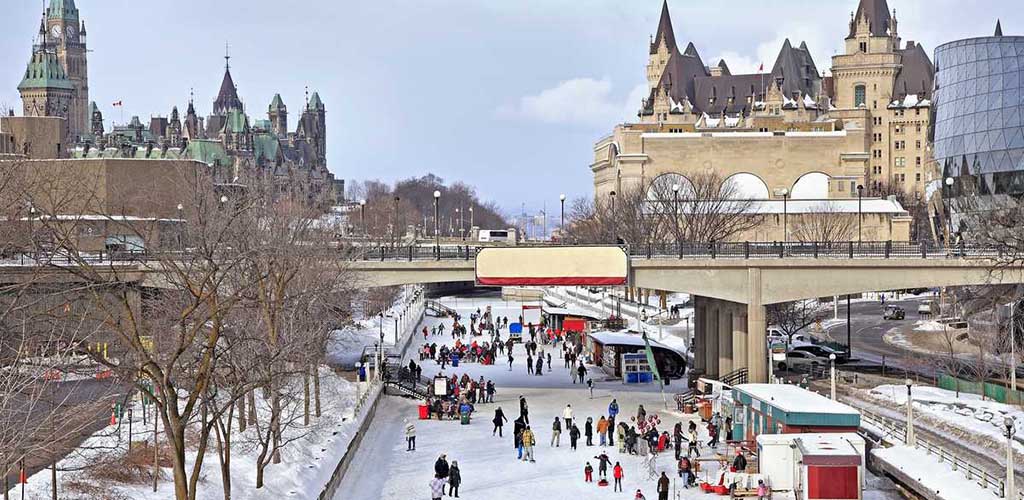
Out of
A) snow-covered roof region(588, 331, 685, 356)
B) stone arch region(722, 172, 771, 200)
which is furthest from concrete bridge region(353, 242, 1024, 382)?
stone arch region(722, 172, 771, 200)

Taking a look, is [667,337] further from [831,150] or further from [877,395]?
[831,150]

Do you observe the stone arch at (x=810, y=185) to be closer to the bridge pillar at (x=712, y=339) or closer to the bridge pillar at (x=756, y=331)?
the bridge pillar at (x=712, y=339)

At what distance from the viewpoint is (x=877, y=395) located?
156ft

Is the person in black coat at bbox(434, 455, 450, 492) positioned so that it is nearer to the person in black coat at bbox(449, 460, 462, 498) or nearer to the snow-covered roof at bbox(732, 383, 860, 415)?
the person in black coat at bbox(449, 460, 462, 498)

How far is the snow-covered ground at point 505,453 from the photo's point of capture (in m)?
35.3

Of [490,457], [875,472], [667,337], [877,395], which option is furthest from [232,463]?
[667,337]

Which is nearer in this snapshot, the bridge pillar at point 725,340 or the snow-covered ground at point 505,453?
the snow-covered ground at point 505,453

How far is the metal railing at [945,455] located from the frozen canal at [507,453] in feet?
7.76

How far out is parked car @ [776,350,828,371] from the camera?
184 feet

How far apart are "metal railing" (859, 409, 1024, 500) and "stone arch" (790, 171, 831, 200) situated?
9614 centimetres

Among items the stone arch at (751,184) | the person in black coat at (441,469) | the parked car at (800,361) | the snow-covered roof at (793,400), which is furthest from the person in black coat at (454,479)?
the stone arch at (751,184)

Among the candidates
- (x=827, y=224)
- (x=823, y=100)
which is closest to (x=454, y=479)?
(x=827, y=224)

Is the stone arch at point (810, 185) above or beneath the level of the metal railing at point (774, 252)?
above

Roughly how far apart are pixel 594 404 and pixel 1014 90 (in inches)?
2038
